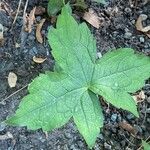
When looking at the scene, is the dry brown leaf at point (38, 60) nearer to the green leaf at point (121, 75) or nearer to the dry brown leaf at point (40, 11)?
the dry brown leaf at point (40, 11)

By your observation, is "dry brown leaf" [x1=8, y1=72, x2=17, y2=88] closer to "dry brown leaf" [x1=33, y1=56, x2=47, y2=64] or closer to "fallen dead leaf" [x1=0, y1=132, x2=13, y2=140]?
"dry brown leaf" [x1=33, y1=56, x2=47, y2=64]

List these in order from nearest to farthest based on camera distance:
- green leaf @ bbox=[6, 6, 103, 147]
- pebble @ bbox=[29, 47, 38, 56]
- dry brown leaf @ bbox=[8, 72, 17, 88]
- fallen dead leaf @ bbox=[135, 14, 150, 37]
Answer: green leaf @ bbox=[6, 6, 103, 147] → dry brown leaf @ bbox=[8, 72, 17, 88] → pebble @ bbox=[29, 47, 38, 56] → fallen dead leaf @ bbox=[135, 14, 150, 37]

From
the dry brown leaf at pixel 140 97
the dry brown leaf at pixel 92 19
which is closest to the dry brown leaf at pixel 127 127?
the dry brown leaf at pixel 140 97

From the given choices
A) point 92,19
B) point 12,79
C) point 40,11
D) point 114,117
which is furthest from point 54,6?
point 114,117

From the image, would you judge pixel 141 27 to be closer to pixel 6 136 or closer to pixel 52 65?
pixel 52 65

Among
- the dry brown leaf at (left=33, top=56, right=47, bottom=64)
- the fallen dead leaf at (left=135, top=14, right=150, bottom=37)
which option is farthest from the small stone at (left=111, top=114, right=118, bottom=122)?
the fallen dead leaf at (left=135, top=14, right=150, bottom=37)

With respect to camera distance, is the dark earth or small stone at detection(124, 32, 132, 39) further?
small stone at detection(124, 32, 132, 39)
